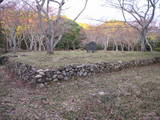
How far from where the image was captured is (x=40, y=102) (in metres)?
3.63

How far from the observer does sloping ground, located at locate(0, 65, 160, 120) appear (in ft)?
9.54

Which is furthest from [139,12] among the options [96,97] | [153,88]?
[96,97]

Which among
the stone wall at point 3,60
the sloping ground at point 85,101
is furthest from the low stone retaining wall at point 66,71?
the stone wall at point 3,60

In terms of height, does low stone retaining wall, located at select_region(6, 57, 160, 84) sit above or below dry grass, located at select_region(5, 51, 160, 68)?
below

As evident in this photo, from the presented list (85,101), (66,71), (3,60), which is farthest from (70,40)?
(85,101)

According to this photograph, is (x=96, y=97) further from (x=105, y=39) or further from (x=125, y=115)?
(x=105, y=39)

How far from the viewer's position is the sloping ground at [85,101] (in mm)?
2908

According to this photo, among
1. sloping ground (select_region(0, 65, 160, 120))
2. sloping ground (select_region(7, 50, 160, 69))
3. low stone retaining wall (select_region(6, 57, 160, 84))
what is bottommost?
sloping ground (select_region(0, 65, 160, 120))

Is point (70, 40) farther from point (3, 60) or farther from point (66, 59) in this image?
point (66, 59)

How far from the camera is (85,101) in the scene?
11.8 feet

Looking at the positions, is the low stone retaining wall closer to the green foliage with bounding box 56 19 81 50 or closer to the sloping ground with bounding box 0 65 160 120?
the sloping ground with bounding box 0 65 160 120

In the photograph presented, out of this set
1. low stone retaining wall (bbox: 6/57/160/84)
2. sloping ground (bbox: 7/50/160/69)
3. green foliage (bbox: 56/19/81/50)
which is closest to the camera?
low stone retaining wall (bbox: 6/57/160/84)

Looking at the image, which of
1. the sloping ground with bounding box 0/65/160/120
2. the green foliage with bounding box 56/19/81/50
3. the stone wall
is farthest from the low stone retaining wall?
the green foliage with bounding box 56/19/81/50

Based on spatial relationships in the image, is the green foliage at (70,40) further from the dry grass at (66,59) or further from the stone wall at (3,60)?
the dry grass at (66,59)
